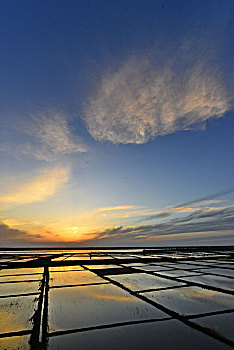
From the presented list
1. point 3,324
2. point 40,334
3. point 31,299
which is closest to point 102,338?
point 40,334

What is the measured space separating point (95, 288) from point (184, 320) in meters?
2.28

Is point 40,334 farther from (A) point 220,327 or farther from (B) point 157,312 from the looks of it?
(A) point 220,327

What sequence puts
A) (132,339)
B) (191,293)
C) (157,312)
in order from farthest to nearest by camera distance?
(191,293)
(157,312)
(132,339)

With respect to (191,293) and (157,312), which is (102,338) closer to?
(157,312)

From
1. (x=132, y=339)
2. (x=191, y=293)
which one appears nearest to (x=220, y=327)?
(x=132, y=339)

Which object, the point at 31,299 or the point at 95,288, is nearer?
the point at 31,299

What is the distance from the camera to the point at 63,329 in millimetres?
2199

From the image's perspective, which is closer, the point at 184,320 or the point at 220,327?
the point at 220,327

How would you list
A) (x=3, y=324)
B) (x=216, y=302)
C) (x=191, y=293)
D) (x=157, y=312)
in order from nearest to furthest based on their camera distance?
(x=3, y=324) → (x=157, y=312) → (x=216, y=302) → (x=191, y=293)

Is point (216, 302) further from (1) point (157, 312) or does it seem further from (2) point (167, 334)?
(2) point (167, 334)

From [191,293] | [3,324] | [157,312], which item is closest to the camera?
[3,324]

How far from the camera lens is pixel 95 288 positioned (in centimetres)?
418

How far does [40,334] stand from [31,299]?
1.48 metres

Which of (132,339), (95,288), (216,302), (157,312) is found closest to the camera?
(132,339)
